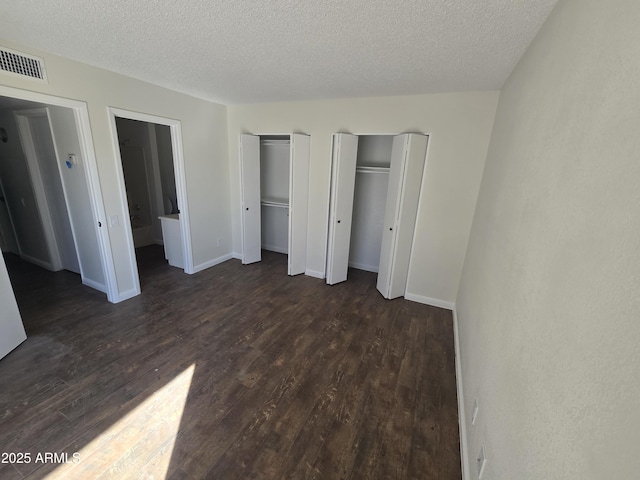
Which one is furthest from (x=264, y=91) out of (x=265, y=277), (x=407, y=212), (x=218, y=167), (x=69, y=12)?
(x=265, y=277)

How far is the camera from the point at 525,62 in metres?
1.76

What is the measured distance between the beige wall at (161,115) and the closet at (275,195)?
45cm

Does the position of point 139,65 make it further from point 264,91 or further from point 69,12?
point 264,91

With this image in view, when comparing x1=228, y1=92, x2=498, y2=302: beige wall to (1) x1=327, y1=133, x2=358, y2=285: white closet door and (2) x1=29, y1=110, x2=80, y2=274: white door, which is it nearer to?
(1) x1=327, y1=133, x2=358, y2=285: white closet door

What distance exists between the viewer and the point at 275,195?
4.75 meters

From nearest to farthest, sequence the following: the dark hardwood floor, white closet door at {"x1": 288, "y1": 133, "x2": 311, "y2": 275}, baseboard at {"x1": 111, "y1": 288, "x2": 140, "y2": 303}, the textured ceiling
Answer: the textured ceiling
the dark hardwood floor
baseboard at {"x1": 111, "y1": 288, "x2": 140, "y2": 303}
white closet door at {"x1": 288, "y1": 133, "x2": 311, "y2": 275}

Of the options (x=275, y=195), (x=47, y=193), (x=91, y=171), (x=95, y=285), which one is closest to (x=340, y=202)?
(x=275, y=195)

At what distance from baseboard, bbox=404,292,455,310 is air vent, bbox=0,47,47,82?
4.35 meters

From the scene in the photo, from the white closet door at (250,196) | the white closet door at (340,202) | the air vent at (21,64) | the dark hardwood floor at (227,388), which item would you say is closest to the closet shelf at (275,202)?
the white closet door at (250,196)

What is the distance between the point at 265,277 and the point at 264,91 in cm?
252

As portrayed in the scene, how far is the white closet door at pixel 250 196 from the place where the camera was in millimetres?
3939

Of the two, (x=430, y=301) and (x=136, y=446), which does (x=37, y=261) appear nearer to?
(x=136, y=446)

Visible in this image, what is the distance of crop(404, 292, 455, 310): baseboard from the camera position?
130 inches

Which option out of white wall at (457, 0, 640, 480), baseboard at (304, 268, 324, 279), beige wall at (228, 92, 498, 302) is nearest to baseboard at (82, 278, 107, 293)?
baseboard at (304, 268, 324, 279)
